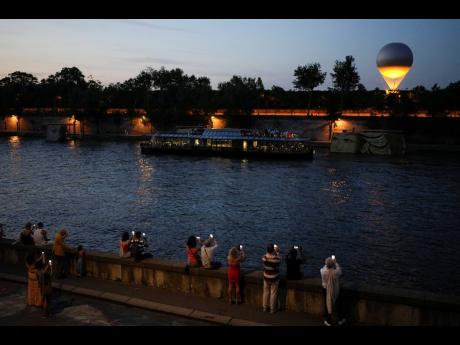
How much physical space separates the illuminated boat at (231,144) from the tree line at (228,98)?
1366 inches

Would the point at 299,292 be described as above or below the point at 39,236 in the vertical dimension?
below

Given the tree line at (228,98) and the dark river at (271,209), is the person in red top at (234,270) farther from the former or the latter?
the tree line at (228,98)

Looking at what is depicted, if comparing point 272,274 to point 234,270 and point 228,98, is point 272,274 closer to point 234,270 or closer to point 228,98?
point 234,270

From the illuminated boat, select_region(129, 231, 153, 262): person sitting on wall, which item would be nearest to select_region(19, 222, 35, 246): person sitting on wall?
select_region(129, 231, 153, 262): person sitting on wall

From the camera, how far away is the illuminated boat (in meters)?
82.1

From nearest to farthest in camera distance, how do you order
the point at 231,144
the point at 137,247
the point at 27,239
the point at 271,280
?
the point at 271,280 → the point at 137,247 → the point at 27,239 → the point at 231,144

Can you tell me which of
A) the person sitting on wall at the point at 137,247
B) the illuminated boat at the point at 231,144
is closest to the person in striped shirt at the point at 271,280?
the person sitting on wall at the point at 137,247

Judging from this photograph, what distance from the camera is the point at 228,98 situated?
126 m

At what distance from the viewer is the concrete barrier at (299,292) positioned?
1102 cm

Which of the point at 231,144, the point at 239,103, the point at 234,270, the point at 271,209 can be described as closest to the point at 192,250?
the point at 234,270

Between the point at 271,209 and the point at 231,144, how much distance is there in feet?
160

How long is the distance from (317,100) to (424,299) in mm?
140132

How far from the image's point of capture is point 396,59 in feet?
313
